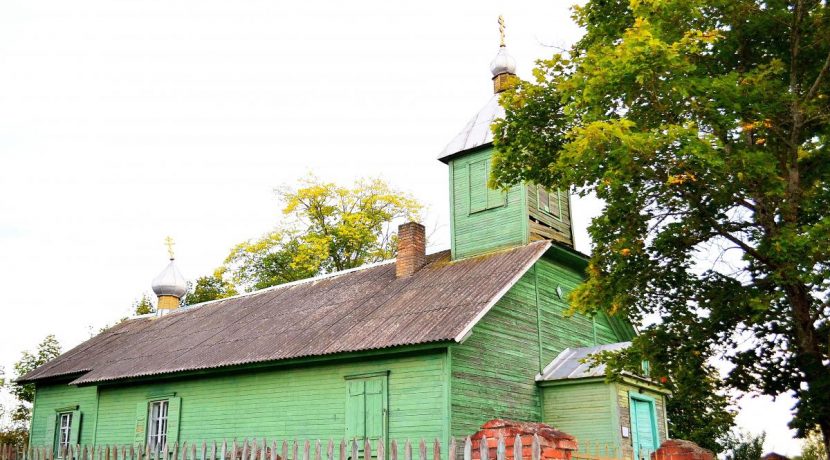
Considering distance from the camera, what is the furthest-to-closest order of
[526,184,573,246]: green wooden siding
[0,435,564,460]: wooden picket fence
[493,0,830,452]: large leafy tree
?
[526,184,573,246]: green wooden siding → [493,0,830,452]: large leafy tree → [0,435,564,460]: wooden picket fence

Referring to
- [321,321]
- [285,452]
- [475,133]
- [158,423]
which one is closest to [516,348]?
[321,321]

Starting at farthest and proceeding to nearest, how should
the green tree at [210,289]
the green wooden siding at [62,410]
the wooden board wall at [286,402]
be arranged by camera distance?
the green tree at [210,289] < the green wooden siding at [62,410] < the wooden board wall at [286,402]

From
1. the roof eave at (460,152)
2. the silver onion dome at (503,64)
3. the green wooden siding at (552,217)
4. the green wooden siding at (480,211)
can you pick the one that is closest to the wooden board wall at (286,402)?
the green wooden siding at (480,211)

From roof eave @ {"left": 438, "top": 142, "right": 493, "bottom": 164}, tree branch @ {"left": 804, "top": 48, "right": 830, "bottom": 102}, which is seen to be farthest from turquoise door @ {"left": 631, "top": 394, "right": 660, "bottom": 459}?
tree branch @ {"left": 804, "top": 48, "right": 830, "bottom": 102}

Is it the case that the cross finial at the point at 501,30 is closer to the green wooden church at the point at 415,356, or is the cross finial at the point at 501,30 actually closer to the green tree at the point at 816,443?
the green wooden church at the point at 415,356

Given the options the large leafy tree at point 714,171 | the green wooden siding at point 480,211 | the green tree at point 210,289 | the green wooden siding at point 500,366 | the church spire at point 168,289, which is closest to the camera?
the large leafy tree at point 714,171

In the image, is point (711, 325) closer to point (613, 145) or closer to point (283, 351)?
point (613, 145)

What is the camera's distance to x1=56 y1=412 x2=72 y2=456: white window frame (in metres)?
23.8

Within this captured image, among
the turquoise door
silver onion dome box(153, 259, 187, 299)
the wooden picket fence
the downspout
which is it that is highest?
silver onion dome box(153, 259, 187, 299)

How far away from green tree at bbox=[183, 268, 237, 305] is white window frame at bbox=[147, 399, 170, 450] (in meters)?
20.2

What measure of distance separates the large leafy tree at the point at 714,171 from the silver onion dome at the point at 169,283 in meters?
23.2

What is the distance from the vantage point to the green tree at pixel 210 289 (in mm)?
40750

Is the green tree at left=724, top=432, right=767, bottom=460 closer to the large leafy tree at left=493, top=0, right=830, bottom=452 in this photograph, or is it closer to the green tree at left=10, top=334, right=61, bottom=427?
the large leafy tree at left=493, top=0, right=830, bottom=452

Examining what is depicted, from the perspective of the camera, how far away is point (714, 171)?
32.6ft
